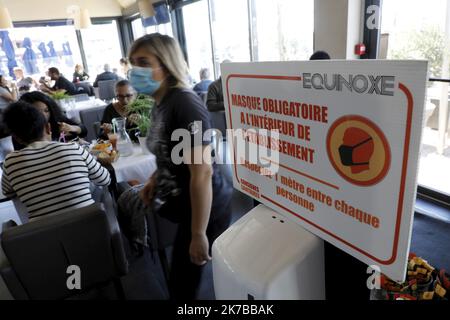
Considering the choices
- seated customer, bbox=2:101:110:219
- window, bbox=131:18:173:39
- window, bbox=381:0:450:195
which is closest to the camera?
seated customer, bbox=2:101:110:219

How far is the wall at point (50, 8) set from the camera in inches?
278

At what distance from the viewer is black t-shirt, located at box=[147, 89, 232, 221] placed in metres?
1.00

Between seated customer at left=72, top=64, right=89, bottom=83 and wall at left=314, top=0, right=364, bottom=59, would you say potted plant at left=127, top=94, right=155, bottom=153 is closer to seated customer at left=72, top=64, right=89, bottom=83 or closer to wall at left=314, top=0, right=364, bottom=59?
wall at left=314, top=0, right=364, bottom=59

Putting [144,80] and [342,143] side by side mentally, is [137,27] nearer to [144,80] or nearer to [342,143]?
[144,80]

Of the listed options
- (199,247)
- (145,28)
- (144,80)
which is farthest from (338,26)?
(145,28)

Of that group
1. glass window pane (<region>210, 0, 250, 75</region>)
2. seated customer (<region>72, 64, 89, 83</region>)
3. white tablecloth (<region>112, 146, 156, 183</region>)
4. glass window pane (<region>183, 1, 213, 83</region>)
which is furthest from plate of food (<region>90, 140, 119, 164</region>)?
seated customer (<region>72, 64, 89, 83</region>)

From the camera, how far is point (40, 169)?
4.71ft

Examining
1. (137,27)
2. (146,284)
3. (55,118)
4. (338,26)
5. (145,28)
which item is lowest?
(146,284)

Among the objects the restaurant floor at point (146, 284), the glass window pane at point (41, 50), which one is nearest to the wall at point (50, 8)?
the glass window pane at point (41, 50)

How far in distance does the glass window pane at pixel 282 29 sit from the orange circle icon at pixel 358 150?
303 cm

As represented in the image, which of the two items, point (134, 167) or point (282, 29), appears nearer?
point (134, 167)

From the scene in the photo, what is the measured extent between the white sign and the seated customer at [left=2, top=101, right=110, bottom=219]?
1199mm

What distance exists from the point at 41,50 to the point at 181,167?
8.21 m

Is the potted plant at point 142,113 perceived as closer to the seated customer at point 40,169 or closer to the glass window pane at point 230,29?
the seated customer at point 40,169
